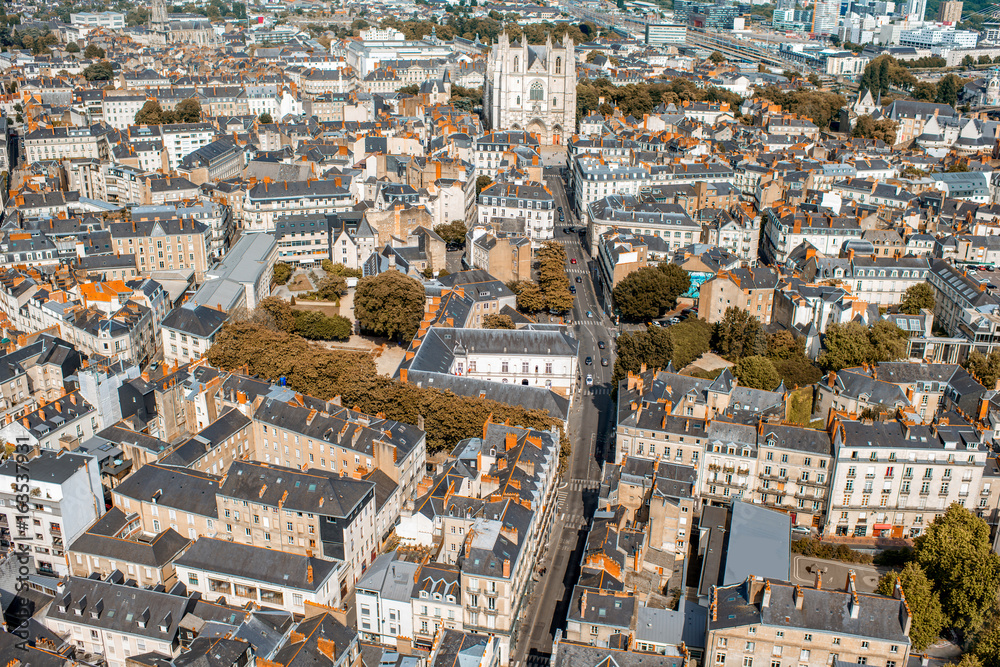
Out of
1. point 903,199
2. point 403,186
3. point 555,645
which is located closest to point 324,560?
point 555,645

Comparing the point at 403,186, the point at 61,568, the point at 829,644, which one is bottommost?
the point at 61,568

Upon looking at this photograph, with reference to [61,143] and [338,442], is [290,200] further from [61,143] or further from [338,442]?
[61,143]

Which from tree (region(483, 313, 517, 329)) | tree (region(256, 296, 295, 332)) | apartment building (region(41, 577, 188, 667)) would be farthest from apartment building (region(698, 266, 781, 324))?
apartment building (region(41, 577, 188, 667))

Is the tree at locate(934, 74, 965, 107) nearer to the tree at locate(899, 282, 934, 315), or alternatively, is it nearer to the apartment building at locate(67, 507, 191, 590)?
the tree at locate(899, 282, 934, 315)

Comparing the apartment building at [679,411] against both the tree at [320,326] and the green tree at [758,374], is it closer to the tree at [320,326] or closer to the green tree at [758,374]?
the green tree at [758,374]

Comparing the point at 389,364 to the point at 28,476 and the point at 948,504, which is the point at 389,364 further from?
the point at 948,504

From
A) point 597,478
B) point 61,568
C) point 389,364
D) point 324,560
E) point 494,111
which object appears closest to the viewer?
point 324,560
